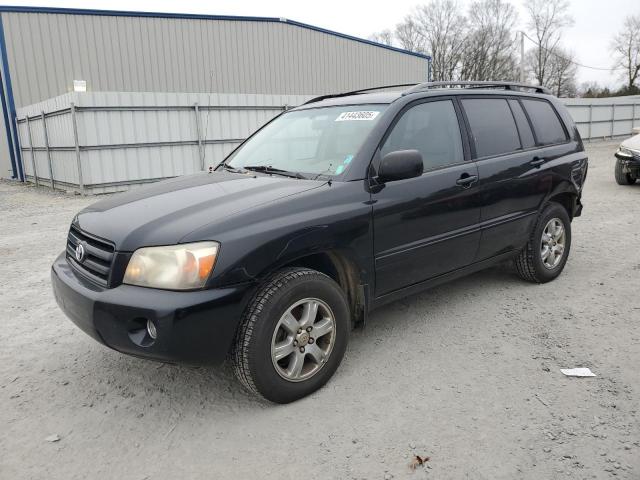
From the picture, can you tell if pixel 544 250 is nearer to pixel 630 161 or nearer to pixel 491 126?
pixel 491 126

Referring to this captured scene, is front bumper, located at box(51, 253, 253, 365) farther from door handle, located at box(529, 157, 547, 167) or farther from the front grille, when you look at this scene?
door handle, located at box(529, 157, 547, 167)

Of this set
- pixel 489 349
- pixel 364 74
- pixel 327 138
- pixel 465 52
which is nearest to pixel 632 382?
pixel 489 349

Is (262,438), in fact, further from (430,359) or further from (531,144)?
Result: (531,144)

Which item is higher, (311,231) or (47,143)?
(47,143)

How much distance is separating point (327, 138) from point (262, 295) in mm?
1387

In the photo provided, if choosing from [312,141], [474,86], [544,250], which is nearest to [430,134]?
[312,141]

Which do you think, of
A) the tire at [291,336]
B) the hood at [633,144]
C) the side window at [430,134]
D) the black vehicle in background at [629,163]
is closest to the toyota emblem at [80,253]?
the tire at [291,336]

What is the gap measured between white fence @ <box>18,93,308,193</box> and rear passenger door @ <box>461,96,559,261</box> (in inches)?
379

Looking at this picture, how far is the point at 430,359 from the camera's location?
3406 millimetres

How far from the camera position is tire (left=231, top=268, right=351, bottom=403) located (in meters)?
2.69

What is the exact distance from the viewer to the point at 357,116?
3.60m

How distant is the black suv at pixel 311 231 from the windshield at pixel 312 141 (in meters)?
0.02

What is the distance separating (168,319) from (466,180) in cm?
236

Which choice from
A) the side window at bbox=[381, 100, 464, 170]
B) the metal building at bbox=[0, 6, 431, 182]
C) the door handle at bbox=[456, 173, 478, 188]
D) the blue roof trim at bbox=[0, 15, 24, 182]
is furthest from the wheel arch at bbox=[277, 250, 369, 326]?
the blue roof trim at bbox=[0, 15, 24, 182]
